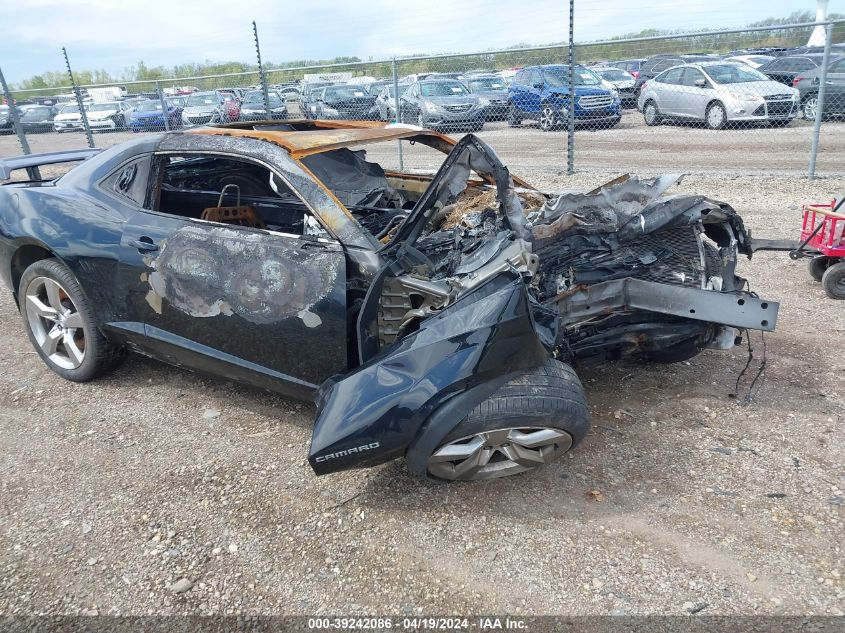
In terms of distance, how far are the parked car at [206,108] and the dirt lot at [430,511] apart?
12.8 meters

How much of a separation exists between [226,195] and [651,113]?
43.2 ft

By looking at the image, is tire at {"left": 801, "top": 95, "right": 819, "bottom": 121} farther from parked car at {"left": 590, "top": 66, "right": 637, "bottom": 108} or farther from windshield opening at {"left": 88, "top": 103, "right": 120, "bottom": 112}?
windshield opening at {"left": 88, "top": 103, "right": 120, "bottom": 112}

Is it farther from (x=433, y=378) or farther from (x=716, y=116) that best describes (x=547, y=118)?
(x=433, y=378)

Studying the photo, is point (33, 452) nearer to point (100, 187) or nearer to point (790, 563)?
point (100, 187)

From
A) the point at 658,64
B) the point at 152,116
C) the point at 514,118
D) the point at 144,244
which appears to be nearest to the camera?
the point at 144,244

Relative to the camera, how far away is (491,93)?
14727 mm

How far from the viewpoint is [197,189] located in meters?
4.51

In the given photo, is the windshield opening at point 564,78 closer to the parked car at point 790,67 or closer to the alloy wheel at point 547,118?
the alloy wheel at point 547,118

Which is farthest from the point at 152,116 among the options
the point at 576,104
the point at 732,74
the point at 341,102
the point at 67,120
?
the point at 732,74

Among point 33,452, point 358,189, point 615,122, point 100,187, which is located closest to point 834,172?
point 615,122

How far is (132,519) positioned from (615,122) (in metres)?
14.1

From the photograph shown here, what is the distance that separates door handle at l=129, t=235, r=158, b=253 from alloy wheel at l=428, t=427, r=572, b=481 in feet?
6.32

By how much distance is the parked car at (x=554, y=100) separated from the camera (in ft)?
44.3

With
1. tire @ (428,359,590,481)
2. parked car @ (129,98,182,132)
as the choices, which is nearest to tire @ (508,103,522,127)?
parked car @ (129,98,182,132)
